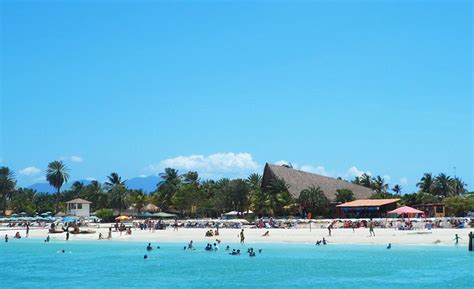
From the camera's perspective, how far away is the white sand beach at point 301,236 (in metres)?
42.3

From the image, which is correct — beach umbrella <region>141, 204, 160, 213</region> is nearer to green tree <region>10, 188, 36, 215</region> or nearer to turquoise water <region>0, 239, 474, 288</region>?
green tree <region>10, 188, 36, 215</region>

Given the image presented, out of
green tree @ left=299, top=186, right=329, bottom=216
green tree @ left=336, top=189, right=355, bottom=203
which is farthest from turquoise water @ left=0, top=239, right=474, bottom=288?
green tree @ left=336, top=189, right=355, bottom=203

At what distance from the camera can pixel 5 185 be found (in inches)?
3767

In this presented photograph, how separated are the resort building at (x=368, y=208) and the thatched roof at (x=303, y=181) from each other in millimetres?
5587

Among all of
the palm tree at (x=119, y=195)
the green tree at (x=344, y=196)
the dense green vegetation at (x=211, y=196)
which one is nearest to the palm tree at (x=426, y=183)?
the dense green vegetation at (x=211, y=196)

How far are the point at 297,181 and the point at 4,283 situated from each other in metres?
50.4

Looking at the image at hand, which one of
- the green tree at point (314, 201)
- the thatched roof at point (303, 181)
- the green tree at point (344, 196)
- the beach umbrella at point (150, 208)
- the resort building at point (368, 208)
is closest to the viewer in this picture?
the resort building at point (368, 208)

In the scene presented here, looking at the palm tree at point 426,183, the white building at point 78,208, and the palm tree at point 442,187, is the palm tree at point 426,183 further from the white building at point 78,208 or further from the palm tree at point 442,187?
the white building at point 78,208

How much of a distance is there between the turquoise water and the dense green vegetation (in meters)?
24.4

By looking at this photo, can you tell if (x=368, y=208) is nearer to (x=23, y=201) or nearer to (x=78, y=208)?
(x=78, y=208)

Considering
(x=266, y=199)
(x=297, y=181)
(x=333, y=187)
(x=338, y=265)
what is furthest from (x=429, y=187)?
(x=338, y=265)

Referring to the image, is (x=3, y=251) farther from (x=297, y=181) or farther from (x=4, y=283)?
(x=297, y=181)

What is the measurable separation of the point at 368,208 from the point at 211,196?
83.9 feet

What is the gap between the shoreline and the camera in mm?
42188
